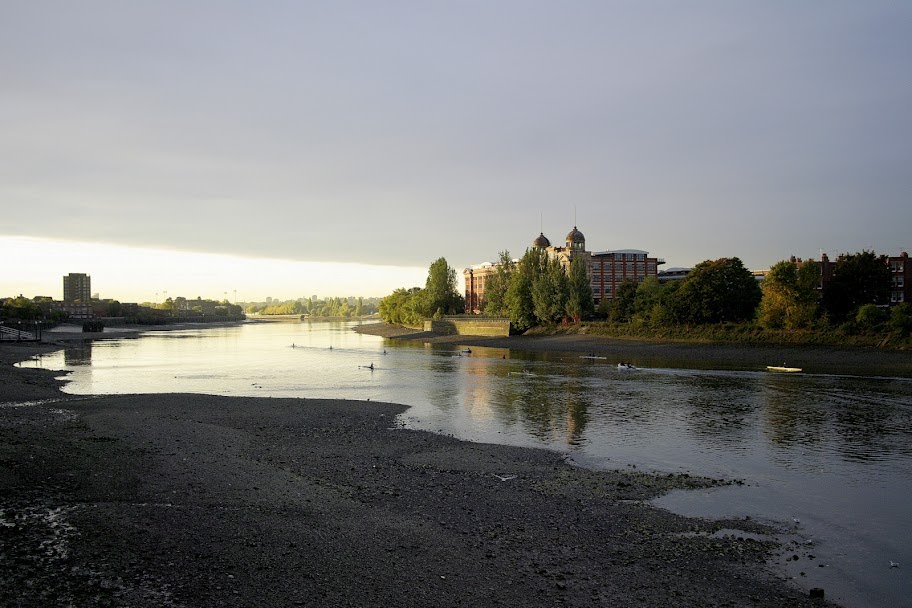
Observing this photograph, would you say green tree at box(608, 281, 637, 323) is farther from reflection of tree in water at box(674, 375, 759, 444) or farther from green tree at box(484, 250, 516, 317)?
reflection of tree in water at box(674, 375, 759, 444)

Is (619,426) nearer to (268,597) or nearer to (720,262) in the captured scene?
(268,597)

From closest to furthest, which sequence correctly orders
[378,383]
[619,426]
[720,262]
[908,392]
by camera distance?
[619,426] → [908,392] → [378,383] → [720,262]

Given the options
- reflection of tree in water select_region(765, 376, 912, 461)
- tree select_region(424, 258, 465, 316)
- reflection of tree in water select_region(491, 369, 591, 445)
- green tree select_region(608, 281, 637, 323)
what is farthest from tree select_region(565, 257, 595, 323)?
reflection of tree in water select_region(765, 376, 912, 461)

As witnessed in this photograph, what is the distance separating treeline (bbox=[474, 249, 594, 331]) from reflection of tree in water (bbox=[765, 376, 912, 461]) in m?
82.1

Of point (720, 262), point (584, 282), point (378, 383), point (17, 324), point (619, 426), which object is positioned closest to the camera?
point (619, 426)

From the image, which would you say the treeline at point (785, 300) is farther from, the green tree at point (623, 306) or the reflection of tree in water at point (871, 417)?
the reflection of tree in water at point (871, 417)

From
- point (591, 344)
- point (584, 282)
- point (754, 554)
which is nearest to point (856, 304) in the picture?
point (591, 344)

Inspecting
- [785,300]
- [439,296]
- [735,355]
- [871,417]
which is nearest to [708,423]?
[871,417]

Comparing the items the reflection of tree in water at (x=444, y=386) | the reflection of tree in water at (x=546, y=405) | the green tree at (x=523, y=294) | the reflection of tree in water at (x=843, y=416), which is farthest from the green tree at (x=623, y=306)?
the reflection of tree in water at (x=843, y=416)

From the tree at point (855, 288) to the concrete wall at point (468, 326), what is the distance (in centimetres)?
6880

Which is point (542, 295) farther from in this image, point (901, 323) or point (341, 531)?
point (341, 531)

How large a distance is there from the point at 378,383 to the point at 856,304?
Answer: 274 ft

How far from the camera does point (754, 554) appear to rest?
17.5m

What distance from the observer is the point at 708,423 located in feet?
129
